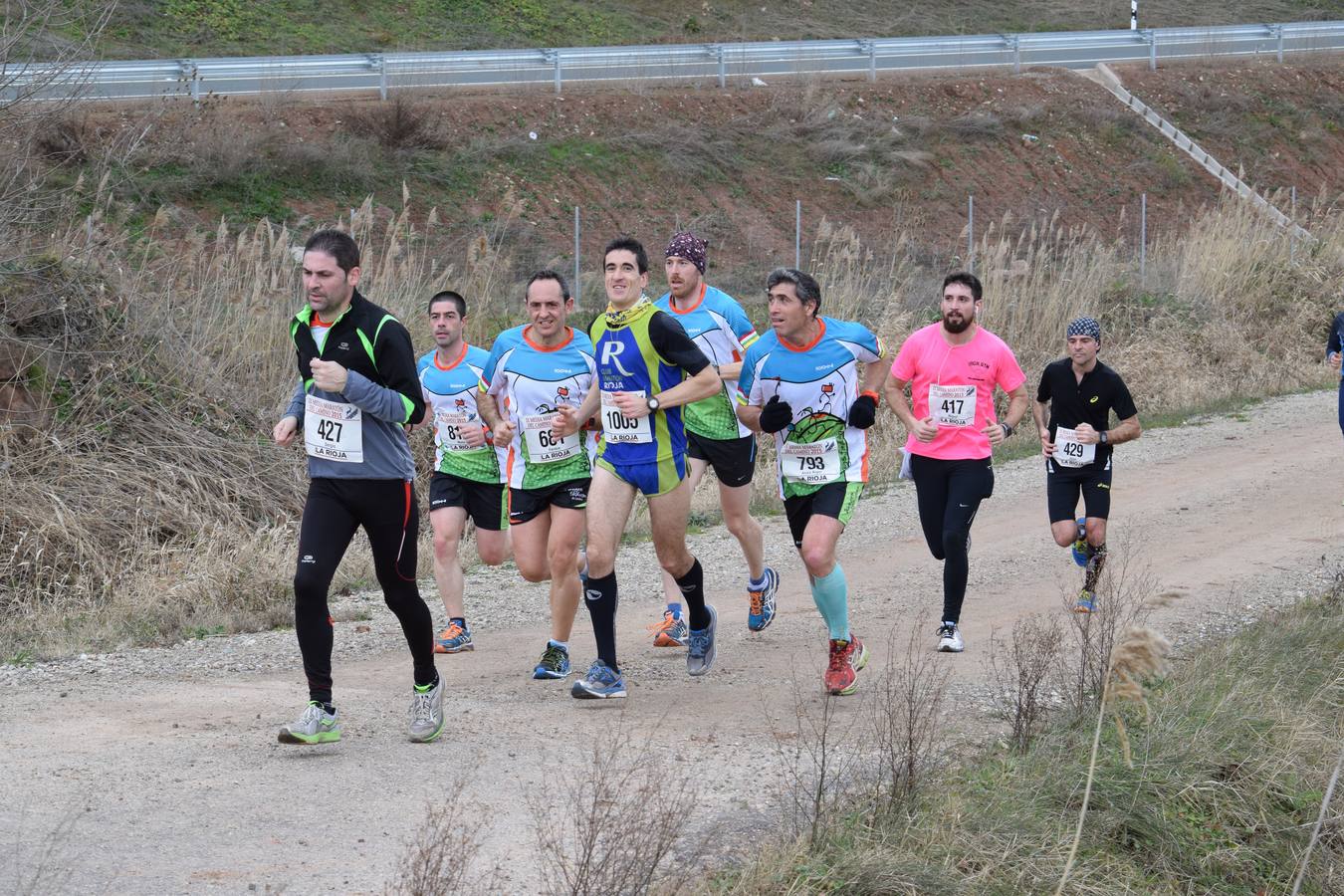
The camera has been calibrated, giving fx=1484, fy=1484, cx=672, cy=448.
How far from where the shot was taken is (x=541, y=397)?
782cm

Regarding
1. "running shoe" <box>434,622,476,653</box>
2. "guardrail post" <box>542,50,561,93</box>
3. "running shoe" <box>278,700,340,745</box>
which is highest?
"guardrail post" <box>542,50,561,93</box>

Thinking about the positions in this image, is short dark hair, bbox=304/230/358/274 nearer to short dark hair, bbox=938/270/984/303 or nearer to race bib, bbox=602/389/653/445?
race bib, bbox=602/389/653/445

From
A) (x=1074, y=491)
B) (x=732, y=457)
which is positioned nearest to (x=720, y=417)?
(x=732, y=457)

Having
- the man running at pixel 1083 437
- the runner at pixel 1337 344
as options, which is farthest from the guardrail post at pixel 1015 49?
the man running at pixel 1083 437

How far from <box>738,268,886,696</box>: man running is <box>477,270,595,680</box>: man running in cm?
98

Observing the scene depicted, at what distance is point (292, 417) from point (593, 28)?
35.6 metres

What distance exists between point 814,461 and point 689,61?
2931 cm

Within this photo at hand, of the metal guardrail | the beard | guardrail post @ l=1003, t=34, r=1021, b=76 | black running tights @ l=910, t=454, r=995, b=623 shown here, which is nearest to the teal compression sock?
black running tights @ l=910, t=454, r=995, b=623

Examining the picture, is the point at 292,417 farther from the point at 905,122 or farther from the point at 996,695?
the point at 905,122

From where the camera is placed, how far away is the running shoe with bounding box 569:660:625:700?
7273 millimetres

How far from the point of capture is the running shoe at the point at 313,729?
6.17 meters

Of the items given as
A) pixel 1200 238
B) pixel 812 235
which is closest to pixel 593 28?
pixel 812 235

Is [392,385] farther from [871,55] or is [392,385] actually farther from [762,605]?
[871,55]

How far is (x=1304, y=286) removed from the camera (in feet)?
71.6
